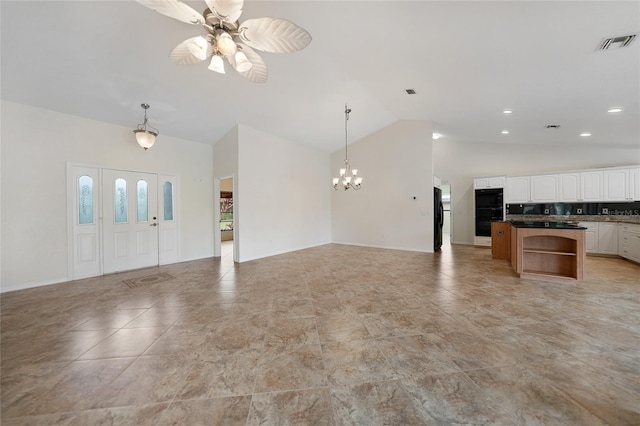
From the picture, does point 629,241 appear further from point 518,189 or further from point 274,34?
point 274,34

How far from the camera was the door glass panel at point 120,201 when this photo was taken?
4.84m

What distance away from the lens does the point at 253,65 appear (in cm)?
255

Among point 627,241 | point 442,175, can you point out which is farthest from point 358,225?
point 627,241

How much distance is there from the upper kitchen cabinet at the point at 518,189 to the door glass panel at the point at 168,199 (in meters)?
9.13

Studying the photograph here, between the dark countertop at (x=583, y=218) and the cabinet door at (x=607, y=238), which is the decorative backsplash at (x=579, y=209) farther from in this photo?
the cabinet door at (x=607, y=238)

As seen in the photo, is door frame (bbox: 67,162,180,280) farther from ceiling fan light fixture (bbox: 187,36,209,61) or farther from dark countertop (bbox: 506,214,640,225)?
dark countertop (bbox: 506,214,640,225)

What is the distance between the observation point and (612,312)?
2.73 m

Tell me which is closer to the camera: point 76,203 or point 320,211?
point 76,203

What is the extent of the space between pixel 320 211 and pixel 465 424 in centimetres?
693

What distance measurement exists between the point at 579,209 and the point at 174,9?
364 inches

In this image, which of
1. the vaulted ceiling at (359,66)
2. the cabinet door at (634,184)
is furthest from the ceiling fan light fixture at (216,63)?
the cabinet door at (634,184)

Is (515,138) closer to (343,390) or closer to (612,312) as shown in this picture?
(612,312)

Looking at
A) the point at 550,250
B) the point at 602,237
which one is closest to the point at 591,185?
the point at 602,237

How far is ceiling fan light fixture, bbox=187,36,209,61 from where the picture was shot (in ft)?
6.88
